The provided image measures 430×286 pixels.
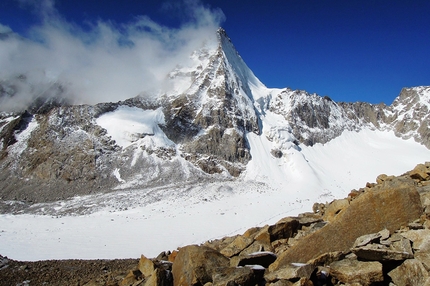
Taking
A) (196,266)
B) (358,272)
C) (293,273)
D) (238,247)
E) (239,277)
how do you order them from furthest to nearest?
(238,247) → (196,266) → (239,277) → (293,273) → (358,272)

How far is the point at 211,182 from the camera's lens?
44.7 m

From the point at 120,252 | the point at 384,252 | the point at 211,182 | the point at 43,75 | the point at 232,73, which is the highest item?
the point at 43,75

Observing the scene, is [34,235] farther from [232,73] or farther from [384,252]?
[232,73]

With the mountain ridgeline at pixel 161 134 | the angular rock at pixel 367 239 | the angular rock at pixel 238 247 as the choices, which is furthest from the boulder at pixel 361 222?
the mountain ridgeline at pixel 161 134

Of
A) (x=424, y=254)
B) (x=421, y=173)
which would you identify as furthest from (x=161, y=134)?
(x=424, y=254)

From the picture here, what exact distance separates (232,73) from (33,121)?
45646mm

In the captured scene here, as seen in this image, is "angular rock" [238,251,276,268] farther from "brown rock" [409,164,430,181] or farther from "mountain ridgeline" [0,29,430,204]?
"mountain ridgeline" [0,29,430,204]

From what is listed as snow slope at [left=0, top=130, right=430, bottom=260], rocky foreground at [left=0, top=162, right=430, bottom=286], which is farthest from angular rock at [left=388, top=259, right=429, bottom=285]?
snow slope at [left=0, top=130, right=430, bottom=260]

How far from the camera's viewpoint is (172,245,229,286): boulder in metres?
6.32

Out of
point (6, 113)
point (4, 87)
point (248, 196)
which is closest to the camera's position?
point (248, 196)

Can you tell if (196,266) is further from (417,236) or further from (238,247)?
(417,236)

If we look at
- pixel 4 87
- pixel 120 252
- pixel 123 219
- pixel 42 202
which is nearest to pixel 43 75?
pixel 4 87

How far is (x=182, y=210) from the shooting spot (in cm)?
3197

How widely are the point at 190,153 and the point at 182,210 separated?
2104cm
